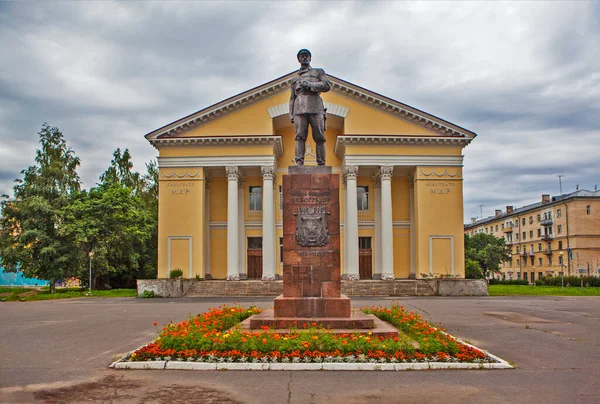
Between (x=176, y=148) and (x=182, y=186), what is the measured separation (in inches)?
105

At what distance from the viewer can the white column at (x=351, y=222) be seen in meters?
34.9

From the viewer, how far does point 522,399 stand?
6648 mm

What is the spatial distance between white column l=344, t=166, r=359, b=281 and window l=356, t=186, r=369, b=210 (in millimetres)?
3649

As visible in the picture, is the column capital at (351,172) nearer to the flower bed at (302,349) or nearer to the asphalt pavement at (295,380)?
the asphalt pavement at (295,380)

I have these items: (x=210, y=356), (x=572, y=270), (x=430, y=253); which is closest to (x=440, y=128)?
(x=430, y=253)

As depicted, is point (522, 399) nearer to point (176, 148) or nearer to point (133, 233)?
point (176, 148)

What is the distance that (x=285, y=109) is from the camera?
36.4 m

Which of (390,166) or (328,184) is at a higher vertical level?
(390,166)

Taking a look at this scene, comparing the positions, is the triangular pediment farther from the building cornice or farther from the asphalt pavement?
the asphalt pavement

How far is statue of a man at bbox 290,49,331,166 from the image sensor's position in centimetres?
1237

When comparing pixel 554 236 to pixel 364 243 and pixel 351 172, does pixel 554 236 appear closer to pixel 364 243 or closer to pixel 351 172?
pixel 364 243

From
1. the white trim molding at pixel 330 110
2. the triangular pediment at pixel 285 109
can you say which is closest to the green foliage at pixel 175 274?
the triangular pediment at pixel 285 109

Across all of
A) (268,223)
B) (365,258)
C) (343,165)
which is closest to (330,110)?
(343,165)

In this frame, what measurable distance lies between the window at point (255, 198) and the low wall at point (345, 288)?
337 inches
